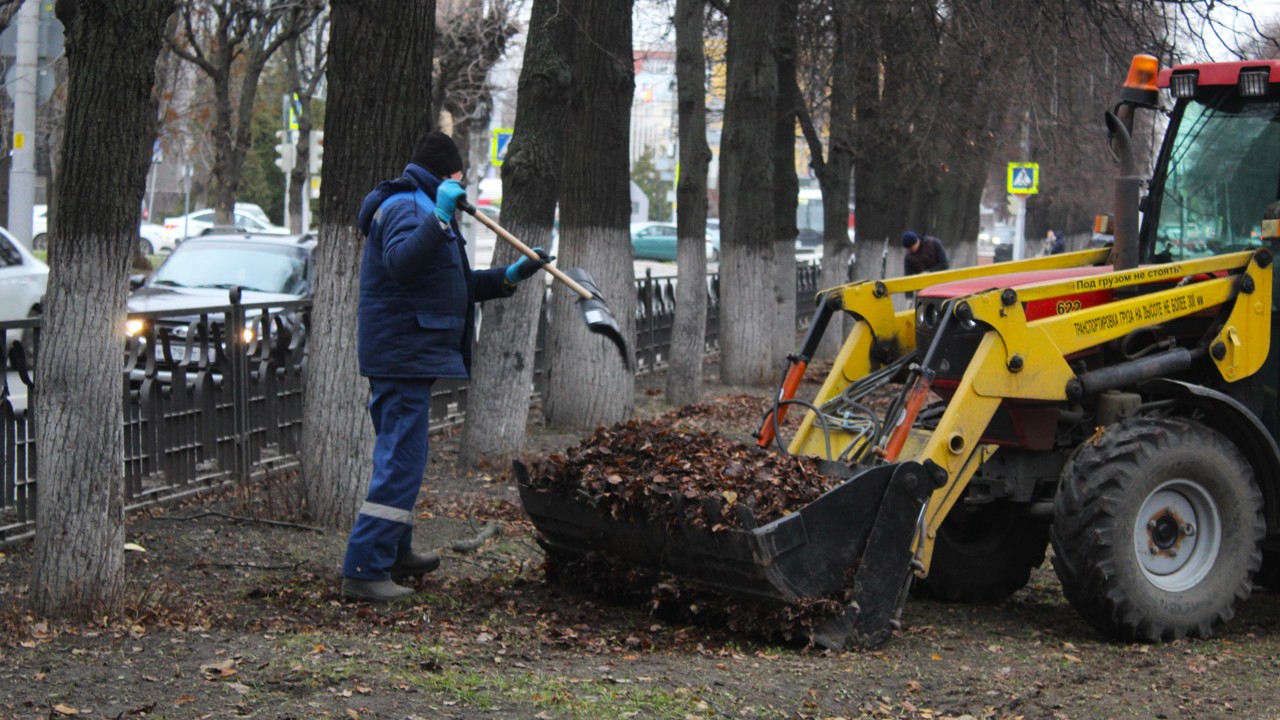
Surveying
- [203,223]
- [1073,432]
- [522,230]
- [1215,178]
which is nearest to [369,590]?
[1073,432]

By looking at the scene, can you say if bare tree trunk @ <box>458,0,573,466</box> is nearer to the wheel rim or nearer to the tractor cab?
the tractor cab

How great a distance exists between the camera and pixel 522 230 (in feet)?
33.7

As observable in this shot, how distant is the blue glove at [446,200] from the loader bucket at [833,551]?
1.53 m

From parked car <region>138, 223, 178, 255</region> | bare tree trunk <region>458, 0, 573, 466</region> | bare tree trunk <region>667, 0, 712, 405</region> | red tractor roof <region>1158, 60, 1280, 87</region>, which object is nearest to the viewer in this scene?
red tractor roof <region>1158, 60, 1280, 87</region>

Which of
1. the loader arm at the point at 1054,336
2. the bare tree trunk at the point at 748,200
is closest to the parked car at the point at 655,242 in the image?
the bare tree trunk at the point at 748,200

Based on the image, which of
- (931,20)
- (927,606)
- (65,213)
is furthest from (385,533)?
(931,20)

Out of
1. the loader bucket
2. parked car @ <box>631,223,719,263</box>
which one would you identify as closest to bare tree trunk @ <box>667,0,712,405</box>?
the loader bucket

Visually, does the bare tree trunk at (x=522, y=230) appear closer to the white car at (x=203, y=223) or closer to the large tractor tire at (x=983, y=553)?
the large tractor tire at (x=983, y=553)

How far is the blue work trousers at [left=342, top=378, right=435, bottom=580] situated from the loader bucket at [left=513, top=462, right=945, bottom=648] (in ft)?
3.52

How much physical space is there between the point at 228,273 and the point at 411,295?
8.62 metres

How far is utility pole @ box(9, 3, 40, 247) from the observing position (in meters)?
16.8

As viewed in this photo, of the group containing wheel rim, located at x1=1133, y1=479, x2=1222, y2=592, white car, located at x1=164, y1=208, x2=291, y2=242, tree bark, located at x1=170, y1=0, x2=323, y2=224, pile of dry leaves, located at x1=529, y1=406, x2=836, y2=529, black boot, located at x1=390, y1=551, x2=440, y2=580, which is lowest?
black boot, located at x1=390, y1=551, x2=440, y2=580

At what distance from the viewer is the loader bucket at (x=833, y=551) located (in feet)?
18.6

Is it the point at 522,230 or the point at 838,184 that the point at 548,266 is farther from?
the point at 838,184
